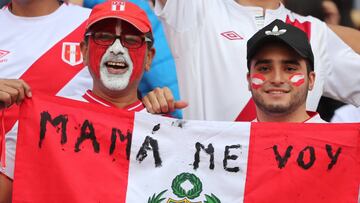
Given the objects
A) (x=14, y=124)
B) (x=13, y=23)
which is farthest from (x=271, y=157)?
(x=13, y=23)

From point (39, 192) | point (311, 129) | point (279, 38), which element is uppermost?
point (279, 38)

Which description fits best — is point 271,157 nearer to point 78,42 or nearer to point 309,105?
point 309,105

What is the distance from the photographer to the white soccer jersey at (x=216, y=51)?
18.7 feet

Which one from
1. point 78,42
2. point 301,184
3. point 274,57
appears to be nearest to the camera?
point 301,184

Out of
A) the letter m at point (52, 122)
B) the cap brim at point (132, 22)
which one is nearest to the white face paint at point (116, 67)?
the cap brim at point (132, 22)

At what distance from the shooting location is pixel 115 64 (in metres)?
5.18

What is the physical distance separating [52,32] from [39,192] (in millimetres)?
1123

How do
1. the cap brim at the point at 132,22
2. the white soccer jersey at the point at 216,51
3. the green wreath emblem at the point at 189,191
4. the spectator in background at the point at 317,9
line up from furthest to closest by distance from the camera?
the spectator in background at the point at 317,9 → the white soccer jersey at the point at 216,51 → the cap brim at the point at 132,22 → the green wreath emblem at the point at 189,191

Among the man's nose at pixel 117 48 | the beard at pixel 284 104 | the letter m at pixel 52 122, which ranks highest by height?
the man's nose at pixel 117 48

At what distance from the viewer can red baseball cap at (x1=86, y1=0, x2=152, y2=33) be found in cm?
524

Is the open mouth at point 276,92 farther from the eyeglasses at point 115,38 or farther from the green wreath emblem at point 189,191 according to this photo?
the eyeglasses at point 115,38

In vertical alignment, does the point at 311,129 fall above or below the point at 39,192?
above

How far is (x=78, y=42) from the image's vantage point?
18.6 ft

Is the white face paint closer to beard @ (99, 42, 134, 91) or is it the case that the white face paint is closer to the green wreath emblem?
beard @ (99, 42, 134, 91)
